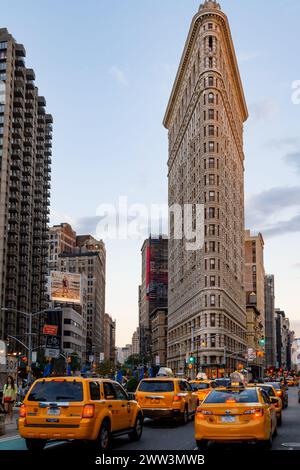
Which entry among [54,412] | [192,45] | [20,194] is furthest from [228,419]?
[192,45]

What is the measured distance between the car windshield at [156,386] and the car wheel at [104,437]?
855 centimetres

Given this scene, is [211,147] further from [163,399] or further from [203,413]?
[203,413]

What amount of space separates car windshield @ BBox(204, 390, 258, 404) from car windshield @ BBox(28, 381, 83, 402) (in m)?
3.38

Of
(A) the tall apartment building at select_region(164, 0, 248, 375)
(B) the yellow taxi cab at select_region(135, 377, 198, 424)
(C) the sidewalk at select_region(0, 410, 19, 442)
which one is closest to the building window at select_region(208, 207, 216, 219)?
(A) the tall apartment building at select_region(164, 0, 248, 375)

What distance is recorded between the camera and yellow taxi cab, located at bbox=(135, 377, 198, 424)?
23.6 meters

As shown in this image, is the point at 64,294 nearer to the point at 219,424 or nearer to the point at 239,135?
the point at 239,135

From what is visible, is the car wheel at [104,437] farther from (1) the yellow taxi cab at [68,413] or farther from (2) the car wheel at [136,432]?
(2) the car wheel at [136,432]

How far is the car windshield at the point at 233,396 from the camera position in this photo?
15731 mm

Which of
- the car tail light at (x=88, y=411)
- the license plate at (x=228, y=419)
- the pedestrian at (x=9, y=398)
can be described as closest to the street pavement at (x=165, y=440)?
the license plate at (x=228, y=419)

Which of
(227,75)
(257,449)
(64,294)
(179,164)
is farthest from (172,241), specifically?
(257,449)

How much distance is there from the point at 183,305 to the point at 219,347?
23667 millimetres

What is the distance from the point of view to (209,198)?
4380 inches

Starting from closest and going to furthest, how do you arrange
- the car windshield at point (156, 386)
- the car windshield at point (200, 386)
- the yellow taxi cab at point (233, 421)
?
the yellow taxi cab at point (233, 421)
the car windshield at point (156, 386)
the car windshield at point (200, 386)
